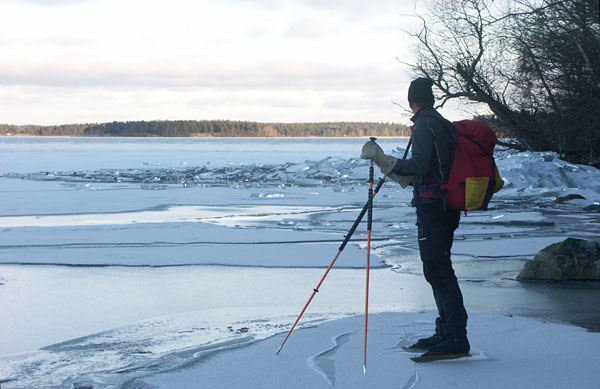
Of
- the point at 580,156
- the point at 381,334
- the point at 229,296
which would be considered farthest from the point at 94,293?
the point at 580,156

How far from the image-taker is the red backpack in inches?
177

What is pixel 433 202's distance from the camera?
460cm

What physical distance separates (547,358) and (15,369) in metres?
3.59

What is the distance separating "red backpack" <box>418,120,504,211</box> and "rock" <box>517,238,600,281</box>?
382 cm

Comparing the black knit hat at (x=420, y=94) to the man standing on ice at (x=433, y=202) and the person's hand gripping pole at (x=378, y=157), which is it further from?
the person's hand gripping pole at (x=378, y=157)

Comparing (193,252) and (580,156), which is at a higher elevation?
(580,156)

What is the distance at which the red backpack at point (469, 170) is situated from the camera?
14.7 feet

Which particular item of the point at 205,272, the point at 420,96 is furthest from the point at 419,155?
the point at 205,272

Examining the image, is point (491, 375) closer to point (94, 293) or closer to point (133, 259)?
point (94, 293)

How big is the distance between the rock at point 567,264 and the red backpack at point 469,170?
12.5 feet

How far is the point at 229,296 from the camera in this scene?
721 cm

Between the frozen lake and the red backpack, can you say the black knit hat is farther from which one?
the frozen lake

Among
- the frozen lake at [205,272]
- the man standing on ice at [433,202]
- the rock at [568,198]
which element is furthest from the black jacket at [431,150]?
the rock at [568,198]

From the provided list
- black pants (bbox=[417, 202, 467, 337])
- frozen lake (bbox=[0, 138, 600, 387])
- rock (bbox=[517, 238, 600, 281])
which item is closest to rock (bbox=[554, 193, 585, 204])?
frozen lake (bbox=[0, 138, 600, 387])
